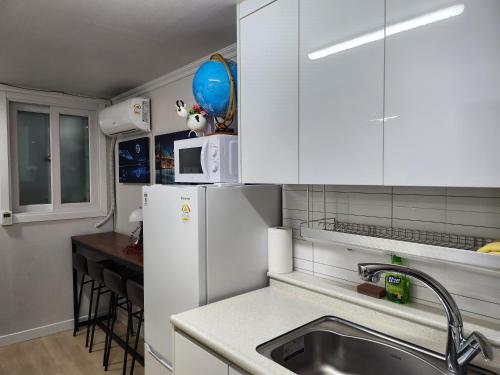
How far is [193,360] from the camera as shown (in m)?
1.54

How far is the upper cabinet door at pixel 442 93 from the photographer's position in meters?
1.02

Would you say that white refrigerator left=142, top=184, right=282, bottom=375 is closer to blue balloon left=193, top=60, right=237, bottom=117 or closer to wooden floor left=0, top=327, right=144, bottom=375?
blue balloon left=193, top=60, right=237, bottom=117

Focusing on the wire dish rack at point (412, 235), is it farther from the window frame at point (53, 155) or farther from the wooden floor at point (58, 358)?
the window frame at point (53, 155)

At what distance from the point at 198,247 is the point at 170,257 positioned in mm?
264

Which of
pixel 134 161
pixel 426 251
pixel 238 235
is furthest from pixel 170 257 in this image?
pixel 134 161

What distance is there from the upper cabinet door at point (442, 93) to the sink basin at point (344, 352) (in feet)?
2.18

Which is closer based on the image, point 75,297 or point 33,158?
point 33,158

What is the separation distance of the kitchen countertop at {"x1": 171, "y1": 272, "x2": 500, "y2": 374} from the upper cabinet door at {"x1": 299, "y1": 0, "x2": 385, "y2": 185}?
2.05 feet

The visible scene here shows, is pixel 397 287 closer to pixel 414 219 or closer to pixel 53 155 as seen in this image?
pixel 414 219

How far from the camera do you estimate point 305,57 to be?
1523mm

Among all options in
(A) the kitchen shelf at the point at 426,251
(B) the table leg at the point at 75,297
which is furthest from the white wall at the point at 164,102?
(A) the kitchen shelf at the point at 426,251

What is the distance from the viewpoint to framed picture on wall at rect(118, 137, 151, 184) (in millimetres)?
3281

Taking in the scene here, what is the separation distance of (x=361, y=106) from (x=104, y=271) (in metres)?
2.47

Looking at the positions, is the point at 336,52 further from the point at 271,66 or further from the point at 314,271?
the point at 314,271
